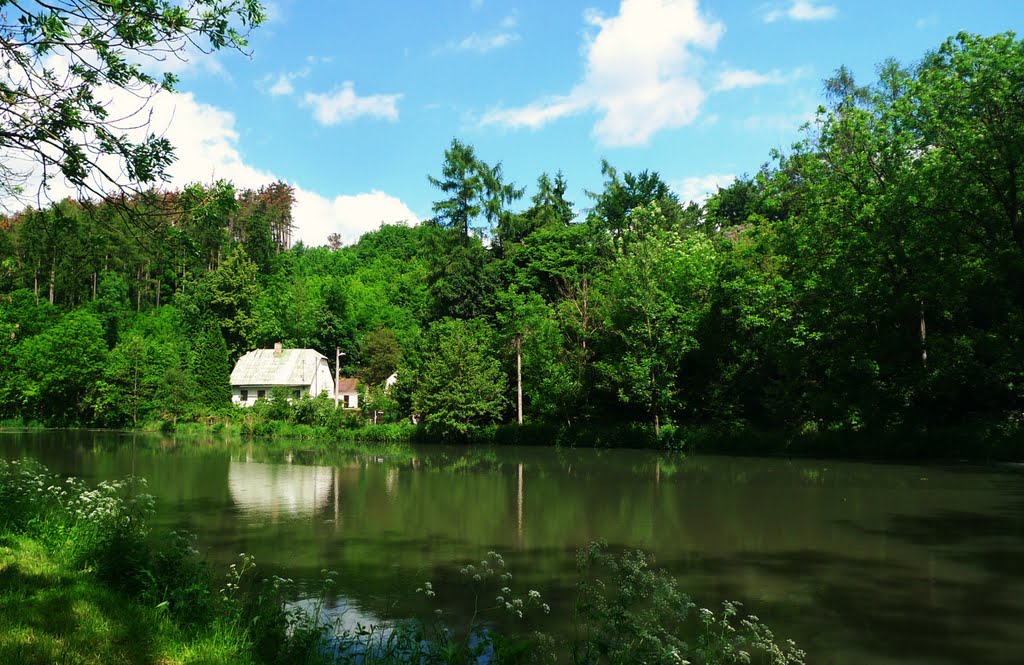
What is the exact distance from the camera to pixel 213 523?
14086 millimetres

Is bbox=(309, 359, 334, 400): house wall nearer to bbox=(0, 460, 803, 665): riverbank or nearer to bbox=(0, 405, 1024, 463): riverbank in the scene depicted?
bbox=(0, 405, 1024, 463): riverbank

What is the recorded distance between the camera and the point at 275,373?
5897cm

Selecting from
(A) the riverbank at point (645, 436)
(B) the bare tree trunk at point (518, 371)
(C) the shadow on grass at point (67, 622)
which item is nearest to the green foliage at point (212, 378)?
(A) the riverbank at point (645, 436)

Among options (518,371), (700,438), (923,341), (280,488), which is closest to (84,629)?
(280,488)

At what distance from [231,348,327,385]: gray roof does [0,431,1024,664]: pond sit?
31980mm

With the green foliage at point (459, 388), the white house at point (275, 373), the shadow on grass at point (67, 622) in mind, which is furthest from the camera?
the white house at point (275, 373)

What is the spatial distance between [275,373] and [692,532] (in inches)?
2006

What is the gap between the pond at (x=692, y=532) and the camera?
8.32m

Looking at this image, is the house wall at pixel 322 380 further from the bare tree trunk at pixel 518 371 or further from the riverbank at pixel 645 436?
the bare tree trunk at pixel 518 371

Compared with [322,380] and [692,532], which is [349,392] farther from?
[692,532]

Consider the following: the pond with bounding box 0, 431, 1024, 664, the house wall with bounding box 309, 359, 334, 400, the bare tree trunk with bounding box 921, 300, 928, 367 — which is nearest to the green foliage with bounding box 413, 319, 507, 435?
the pond with bounding box 0, 431, 1024, 664

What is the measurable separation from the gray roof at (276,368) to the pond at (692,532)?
31980 millimetres

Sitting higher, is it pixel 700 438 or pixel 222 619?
pixel 222 619

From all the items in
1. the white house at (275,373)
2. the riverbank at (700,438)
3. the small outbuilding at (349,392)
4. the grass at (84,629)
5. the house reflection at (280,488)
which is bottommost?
the house reflection at (280,488)
